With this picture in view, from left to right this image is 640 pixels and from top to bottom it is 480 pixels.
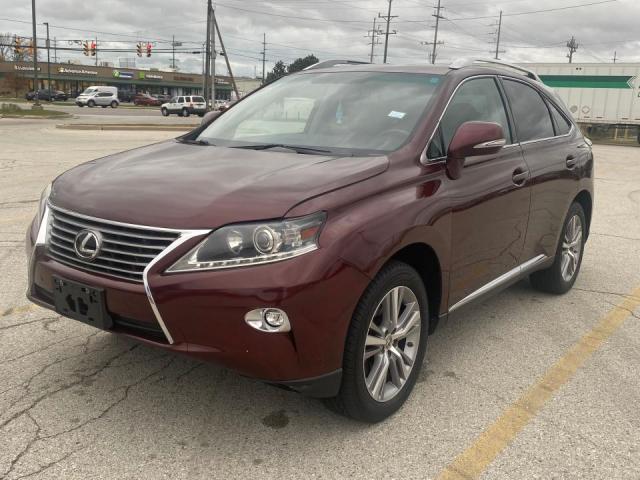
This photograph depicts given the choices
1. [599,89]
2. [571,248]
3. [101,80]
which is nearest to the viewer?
[571,248]

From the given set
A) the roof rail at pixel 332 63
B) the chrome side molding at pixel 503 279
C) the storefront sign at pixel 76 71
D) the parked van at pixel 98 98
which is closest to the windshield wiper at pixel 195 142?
the roof rail at pixel 332 63

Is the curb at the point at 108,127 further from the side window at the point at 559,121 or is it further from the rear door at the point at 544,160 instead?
the rear door at the point at 544,160

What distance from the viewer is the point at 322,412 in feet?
10.1

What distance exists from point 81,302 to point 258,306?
0.89 meters

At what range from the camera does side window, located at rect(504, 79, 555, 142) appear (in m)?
4.29

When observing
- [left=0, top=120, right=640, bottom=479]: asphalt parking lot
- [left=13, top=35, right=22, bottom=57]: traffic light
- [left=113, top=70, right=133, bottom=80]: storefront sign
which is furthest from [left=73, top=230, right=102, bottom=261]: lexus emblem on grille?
[left=113, top=70, right=133, bottom=80]: storefront sign

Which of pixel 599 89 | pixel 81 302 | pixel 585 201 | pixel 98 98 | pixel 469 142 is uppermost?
pixel 599 89

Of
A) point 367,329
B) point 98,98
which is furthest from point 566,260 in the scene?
point 98,98

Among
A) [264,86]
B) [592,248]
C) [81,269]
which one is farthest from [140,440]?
[592,248]

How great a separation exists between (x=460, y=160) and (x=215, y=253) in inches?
61.2

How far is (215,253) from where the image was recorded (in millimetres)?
A: 2484

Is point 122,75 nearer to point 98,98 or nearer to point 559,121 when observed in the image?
point 98,98

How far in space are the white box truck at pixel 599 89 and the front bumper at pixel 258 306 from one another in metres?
30.6

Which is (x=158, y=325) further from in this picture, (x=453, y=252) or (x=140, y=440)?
(x=453, y=252)
